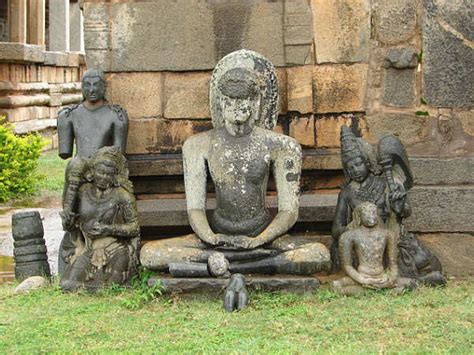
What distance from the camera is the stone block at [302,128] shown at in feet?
25.5

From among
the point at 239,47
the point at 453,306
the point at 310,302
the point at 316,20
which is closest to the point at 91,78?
the point at 239,47

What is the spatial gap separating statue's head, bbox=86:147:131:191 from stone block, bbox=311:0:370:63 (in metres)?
1.78

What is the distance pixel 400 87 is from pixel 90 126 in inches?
96.0

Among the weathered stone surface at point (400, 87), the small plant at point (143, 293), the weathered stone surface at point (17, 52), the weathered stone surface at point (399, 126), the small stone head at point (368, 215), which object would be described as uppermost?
the weathered stone surface at point (17, 52)

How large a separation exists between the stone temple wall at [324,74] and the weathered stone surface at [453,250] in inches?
0.4

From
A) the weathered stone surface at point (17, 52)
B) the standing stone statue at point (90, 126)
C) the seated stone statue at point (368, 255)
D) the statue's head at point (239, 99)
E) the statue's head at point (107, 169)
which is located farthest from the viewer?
the weathered stone surface at point (17, 52)

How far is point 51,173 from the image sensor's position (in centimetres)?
1619

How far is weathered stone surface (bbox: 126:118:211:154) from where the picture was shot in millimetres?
7852

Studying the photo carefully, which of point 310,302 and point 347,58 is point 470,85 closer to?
point 347,58

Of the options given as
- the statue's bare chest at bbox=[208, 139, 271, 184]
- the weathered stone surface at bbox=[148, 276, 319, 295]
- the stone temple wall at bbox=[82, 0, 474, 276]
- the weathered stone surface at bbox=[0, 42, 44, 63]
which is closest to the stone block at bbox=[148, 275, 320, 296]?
the weathered stone surface at bbox=[148, 276, 319, 295]

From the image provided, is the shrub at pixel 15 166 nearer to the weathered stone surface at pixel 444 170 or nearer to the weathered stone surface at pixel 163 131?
the weathered stone surface at pixel 163 131

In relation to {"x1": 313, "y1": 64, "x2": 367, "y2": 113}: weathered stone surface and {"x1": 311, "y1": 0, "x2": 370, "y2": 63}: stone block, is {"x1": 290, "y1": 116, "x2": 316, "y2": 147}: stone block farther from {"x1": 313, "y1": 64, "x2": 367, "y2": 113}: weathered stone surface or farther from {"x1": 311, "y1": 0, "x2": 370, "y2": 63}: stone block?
{"x1": 311, "y1": 0, "x2": 370, "y2": 63}: stone block

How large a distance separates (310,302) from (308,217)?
3.81 feet

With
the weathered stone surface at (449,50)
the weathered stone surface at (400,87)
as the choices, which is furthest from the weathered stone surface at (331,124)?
the weathered stone surface at (449,50)
